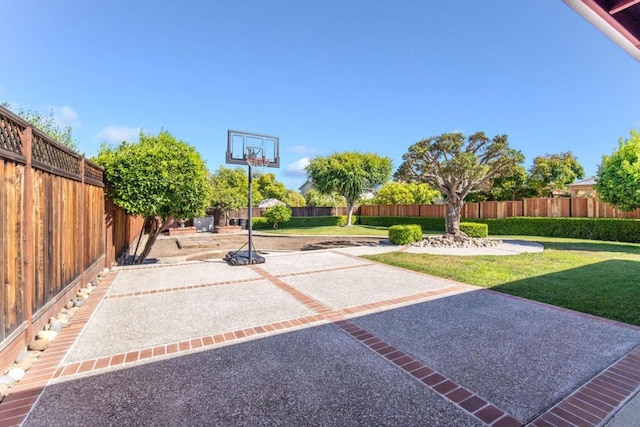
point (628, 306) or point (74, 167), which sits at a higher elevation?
point (74, 167)

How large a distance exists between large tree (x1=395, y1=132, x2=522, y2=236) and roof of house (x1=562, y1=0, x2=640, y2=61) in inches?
347

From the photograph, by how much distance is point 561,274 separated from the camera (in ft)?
20.0

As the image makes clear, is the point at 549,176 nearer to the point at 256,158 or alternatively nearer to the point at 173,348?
the point at 256,158

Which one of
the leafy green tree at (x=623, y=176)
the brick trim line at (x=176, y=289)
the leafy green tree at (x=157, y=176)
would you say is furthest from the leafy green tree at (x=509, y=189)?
the brick trim line at (x=176, y=289)

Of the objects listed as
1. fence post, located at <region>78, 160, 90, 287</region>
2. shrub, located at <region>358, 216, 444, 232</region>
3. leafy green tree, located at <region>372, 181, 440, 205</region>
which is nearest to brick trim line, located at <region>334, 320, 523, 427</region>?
fence post, located at <region>78, 160, 90, 287</region>

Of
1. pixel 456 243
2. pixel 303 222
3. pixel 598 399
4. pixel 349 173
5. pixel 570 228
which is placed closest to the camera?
pixel 598 399

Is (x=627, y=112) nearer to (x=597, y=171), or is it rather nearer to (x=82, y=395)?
(x=597, y=171)

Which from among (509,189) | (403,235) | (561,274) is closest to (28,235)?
(561,274)

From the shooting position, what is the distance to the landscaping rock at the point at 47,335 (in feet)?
9.65

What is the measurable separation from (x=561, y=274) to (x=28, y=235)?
8.42 m

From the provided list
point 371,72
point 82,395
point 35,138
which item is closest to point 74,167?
point 35,138

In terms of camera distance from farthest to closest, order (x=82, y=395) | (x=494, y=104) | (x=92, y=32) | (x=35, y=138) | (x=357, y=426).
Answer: (x=494, y=104) < (x=92, y=32) < (x=35, y=138) < (x=82, y=395) < (x=357, y=426)

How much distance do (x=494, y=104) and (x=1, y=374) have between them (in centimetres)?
1708

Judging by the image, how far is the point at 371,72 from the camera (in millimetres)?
12867
